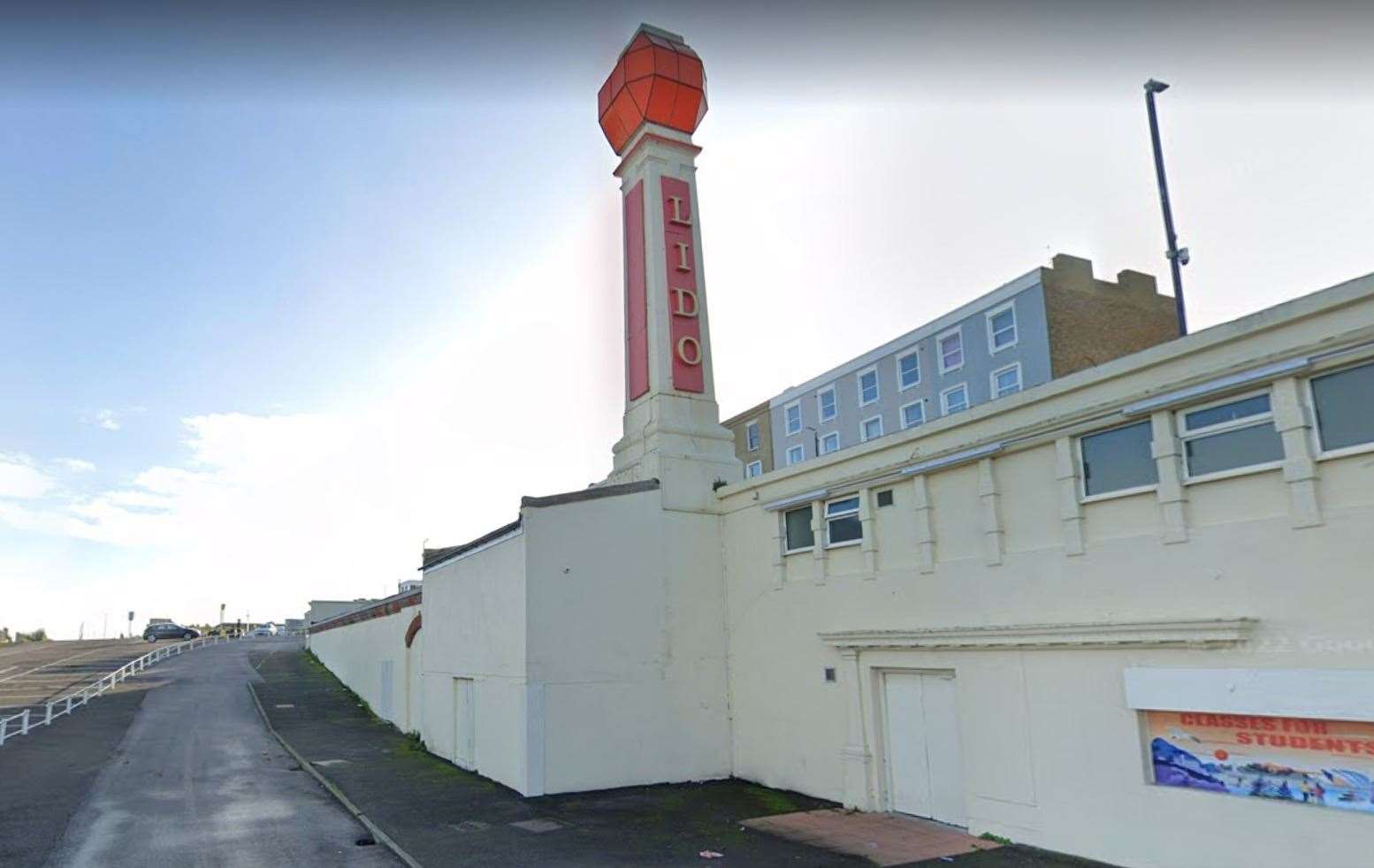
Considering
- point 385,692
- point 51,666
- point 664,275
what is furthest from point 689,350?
point 51,666

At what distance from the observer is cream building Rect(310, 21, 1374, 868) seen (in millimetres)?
9281

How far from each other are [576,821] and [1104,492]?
9.79 meters

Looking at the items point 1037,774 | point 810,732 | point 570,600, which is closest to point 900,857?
point 1037,774

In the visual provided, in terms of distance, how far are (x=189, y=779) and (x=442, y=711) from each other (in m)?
5.75

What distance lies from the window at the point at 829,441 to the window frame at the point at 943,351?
9268 millimetres

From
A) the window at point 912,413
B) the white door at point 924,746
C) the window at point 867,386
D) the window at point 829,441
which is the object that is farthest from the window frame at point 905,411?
the white door at point 924,746

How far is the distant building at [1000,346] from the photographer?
41344 mm

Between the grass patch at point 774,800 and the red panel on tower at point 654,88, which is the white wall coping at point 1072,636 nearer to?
the grass patch at point 774,800

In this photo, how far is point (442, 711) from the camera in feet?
74.5

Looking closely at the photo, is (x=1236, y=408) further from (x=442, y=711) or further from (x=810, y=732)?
(x=442, y=711)

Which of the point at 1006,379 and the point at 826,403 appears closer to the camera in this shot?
the point at 1006,379

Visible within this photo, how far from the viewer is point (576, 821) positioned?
577 inches

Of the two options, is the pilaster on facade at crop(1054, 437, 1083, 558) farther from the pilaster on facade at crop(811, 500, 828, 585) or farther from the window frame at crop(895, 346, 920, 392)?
the window frame at crop(895, 346, 920, 392)

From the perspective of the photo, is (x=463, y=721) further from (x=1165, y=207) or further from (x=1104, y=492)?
(x=1165, y=207)
